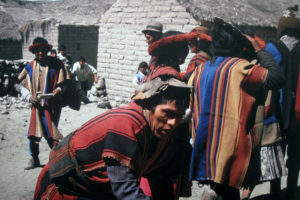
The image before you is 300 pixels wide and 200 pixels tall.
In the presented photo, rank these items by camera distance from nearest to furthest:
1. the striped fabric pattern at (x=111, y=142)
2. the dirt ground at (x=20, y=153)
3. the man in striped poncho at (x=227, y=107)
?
the striped fabric pattern at (x=111, y=142), the man in striped poncho at (x=227, y=107), the dirt ground at (x=20, y=153)

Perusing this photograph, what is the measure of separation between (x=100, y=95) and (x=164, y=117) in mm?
8244

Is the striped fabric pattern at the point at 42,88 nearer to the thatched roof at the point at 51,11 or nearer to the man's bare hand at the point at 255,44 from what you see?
the man's bare hand at the point at 255,44

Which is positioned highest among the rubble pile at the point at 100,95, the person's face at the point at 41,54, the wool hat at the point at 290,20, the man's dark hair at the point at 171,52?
the wool hat at the point at 290,20

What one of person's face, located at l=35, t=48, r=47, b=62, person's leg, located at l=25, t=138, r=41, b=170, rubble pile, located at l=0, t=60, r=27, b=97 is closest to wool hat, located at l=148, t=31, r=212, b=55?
person's face, located at l=35, t=48, r=47, b=62

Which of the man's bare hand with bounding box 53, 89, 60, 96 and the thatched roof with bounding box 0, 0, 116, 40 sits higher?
the thatched roof with bounding box 0, 0, 116, 40

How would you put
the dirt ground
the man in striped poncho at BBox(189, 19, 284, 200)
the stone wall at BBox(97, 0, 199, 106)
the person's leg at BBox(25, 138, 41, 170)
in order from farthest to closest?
the stone wall at BBox(97, 0, 199, 106) → the person's leg at BBox(25, 138, 41, 170) → the dirt ground → the man in striped poncho at BBox(189, 19, 284, 200)

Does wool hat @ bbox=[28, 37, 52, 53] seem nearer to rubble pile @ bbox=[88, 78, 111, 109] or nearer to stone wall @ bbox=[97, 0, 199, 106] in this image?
stone wall @ bbox=[97, 0, 199, 106]

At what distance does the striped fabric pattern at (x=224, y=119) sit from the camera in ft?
8.06

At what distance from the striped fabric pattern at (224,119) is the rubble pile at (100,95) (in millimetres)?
6561

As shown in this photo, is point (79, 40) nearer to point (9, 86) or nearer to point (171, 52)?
point (9, 86)

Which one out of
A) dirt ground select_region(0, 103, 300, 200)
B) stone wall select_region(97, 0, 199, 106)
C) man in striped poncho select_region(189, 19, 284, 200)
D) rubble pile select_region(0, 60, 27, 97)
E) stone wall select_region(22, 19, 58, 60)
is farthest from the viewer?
stone wall select_region(22, 19, 58, 60)

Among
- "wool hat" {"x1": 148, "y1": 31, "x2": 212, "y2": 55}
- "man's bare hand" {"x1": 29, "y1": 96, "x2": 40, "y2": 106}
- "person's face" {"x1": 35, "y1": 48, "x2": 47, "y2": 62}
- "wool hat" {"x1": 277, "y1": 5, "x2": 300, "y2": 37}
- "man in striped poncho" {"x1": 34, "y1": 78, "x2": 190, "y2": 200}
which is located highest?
"wool hat" {"x1": 277, "y1": 5, "x2": 300, "y2": 37}

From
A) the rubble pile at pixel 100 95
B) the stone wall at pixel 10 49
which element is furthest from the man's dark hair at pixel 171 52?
the stone wall at pixel 10 49

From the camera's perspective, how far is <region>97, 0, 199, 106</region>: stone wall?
7.78m
